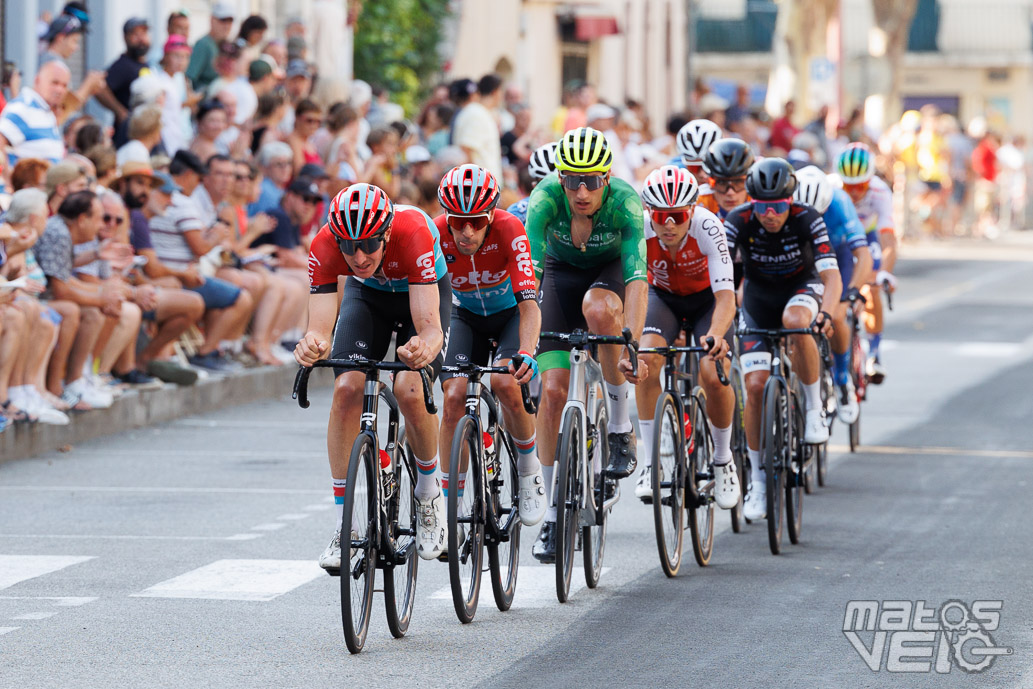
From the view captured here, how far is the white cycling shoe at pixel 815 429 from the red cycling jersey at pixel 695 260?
1.39 m

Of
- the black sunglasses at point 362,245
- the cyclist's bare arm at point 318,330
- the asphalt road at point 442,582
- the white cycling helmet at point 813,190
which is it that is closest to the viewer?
the asphalt road at point 442,582

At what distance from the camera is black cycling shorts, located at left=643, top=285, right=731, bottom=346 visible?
33.1 ft

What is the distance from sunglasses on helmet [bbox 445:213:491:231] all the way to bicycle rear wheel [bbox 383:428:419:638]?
92 centimetres

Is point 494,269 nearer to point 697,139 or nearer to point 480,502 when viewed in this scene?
point 480,502

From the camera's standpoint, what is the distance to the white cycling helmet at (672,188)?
375 inches

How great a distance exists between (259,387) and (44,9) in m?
5.45

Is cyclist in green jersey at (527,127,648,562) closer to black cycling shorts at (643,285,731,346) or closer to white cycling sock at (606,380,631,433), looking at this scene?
white cycling sock at (606,380,631,433)

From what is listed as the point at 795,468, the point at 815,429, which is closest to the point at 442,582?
the point at 795,468

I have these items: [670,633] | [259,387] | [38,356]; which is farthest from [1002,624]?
[259,387]

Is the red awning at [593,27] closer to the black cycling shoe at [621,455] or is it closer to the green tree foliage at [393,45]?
the green tree foliage at [393,45]

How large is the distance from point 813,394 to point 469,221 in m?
3.58

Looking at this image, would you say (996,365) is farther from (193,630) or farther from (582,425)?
(193,630)

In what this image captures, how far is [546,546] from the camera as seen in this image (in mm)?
8945

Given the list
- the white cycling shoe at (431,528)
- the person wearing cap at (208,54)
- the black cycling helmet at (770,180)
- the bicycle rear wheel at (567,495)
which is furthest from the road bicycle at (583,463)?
the person wearing cap at (208,54)
